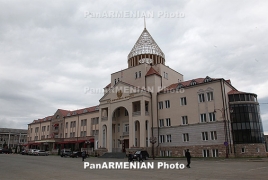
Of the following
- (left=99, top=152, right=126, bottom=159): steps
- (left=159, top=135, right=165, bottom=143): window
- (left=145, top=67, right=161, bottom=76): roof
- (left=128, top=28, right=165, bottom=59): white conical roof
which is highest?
(left=128, top=28, right=165, bottom=59): white conical roof

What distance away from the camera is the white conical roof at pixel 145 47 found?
174 feet

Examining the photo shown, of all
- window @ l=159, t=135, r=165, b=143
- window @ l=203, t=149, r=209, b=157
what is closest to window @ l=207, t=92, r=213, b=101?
window @ l=203, t=149, r=209, b=157

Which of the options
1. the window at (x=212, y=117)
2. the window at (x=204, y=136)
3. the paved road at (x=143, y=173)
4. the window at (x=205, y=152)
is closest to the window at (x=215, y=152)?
the window at (x=205, y=152)

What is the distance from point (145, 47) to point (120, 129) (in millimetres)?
18556

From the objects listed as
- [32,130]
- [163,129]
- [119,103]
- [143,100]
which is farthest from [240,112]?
[32,130]

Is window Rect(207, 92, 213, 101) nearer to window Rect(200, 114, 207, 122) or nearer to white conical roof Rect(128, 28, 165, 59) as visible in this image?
window Rect(200, 114, 207, 122)

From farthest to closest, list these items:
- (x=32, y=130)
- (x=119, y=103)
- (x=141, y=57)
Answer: (x=32, y=130) < (x=141, y=57) < (x=119, y=103)

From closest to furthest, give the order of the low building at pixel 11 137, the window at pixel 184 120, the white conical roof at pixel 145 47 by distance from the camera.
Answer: the window at pixel 184 120
the white conical roof at pixel 145 47
the low building at pixel 11 137

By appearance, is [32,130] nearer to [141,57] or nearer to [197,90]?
[141,57]

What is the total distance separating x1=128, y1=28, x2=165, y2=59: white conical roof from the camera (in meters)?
52.9

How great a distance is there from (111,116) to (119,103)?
318 centimetres

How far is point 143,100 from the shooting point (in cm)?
4378

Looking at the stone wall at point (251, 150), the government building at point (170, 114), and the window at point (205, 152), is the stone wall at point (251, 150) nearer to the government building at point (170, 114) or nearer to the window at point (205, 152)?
the government building at point (170, 114)

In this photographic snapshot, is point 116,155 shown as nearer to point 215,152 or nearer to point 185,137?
point 185,137
